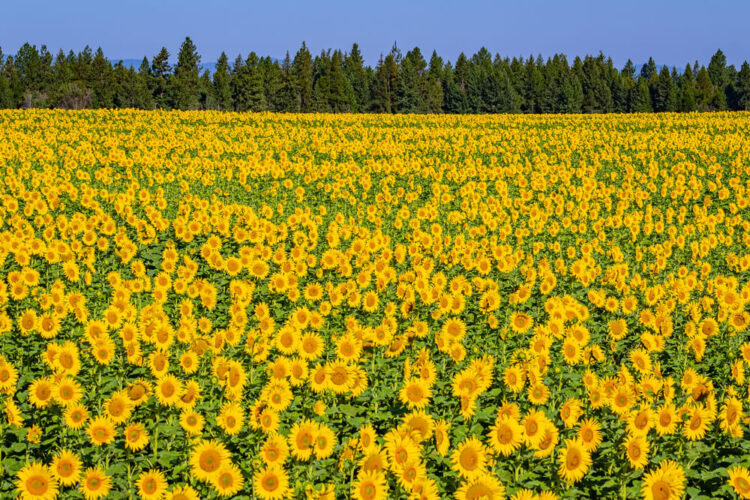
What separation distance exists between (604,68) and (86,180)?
9804 centimetres

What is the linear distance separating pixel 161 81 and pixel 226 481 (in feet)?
254

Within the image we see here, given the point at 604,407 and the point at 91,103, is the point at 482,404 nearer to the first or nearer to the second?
the point at 604,407

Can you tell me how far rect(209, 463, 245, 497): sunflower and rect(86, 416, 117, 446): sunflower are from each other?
0.84m

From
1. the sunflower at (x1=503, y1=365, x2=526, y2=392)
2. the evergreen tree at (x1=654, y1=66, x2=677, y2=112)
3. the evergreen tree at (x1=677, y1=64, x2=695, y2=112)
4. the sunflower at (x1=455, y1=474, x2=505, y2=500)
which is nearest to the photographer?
the sunflower at (x1=455, y1=474, x2=505, y2=500)

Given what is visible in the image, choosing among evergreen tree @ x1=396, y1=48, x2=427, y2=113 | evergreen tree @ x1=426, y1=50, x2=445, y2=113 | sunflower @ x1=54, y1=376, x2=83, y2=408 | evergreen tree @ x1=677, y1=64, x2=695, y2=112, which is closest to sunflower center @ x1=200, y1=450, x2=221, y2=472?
sunflower @ x1=54, y1=376, x2=83, y2=408

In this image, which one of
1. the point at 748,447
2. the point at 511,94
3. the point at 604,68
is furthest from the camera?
the point at 604,68

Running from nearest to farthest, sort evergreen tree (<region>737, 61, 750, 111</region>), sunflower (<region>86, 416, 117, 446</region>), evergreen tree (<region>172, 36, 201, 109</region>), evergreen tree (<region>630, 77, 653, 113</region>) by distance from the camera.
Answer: sunflower (<region>86, 416, 117, 446</region>)
evergreen tree (<region>172, 36, 201, 109</region>)
evergreen tree (<region>630, 77, 653, 113</region>)
evergreen tree (<region>737, 61, 750, 111</region>)

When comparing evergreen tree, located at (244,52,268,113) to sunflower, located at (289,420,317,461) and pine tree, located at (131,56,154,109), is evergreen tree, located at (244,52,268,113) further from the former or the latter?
sunflower, located at (289,420,317,461)

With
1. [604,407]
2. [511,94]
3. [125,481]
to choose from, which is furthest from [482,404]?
[511,94]

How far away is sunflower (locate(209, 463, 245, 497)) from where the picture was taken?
3.41 meters

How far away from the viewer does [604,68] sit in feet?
317

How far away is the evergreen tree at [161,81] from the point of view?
2830 inches

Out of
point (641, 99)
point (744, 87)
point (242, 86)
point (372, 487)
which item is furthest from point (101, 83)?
point (744, 87)

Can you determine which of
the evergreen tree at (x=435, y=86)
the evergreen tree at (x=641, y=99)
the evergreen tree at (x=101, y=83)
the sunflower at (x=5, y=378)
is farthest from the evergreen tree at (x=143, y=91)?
the sunflower at (x=5, y=378)
